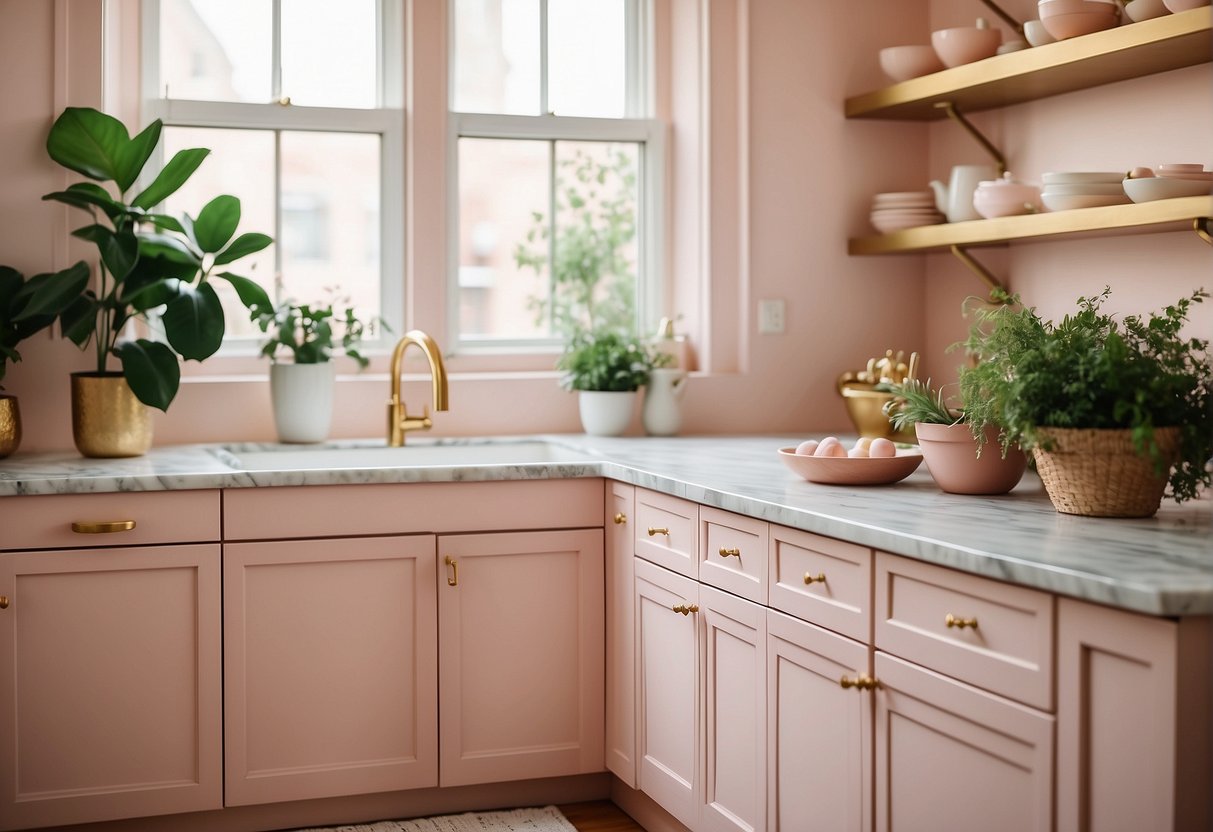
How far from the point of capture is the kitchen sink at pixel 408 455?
312cm

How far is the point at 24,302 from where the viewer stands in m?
2.86

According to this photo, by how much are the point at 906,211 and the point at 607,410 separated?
3.09ft

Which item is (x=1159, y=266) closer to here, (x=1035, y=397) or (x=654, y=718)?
(x=1035, y=397)

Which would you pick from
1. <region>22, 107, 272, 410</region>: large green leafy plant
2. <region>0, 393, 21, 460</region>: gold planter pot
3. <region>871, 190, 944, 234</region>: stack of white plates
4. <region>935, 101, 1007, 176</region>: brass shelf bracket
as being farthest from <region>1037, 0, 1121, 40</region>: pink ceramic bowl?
<region>0, 393, 21, 460</region>: gold planter pot

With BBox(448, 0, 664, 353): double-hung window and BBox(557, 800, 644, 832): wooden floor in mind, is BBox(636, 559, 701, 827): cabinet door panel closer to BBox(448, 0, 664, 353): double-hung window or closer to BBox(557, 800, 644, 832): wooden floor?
BBox(557, 800, 644, 832): wooden floor

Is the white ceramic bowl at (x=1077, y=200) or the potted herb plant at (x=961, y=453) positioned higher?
the white ceramic bowl at (x=1077, y=200)

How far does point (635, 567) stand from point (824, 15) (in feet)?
5.65

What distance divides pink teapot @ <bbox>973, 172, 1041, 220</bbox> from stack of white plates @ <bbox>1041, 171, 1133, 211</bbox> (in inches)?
6.8

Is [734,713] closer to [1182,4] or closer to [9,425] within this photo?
[1182,4]

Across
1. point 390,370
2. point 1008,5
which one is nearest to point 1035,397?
point 1008,5

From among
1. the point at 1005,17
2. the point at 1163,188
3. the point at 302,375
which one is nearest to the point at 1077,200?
the point at 1163,188

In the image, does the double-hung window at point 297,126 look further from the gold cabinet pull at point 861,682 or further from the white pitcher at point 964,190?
the gold cabinet pull at point 861,682

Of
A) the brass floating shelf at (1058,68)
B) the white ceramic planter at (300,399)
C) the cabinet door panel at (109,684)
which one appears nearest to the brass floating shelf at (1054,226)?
the brass floating shelf at (1058,68)

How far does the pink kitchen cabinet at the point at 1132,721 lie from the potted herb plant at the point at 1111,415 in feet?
1.31
